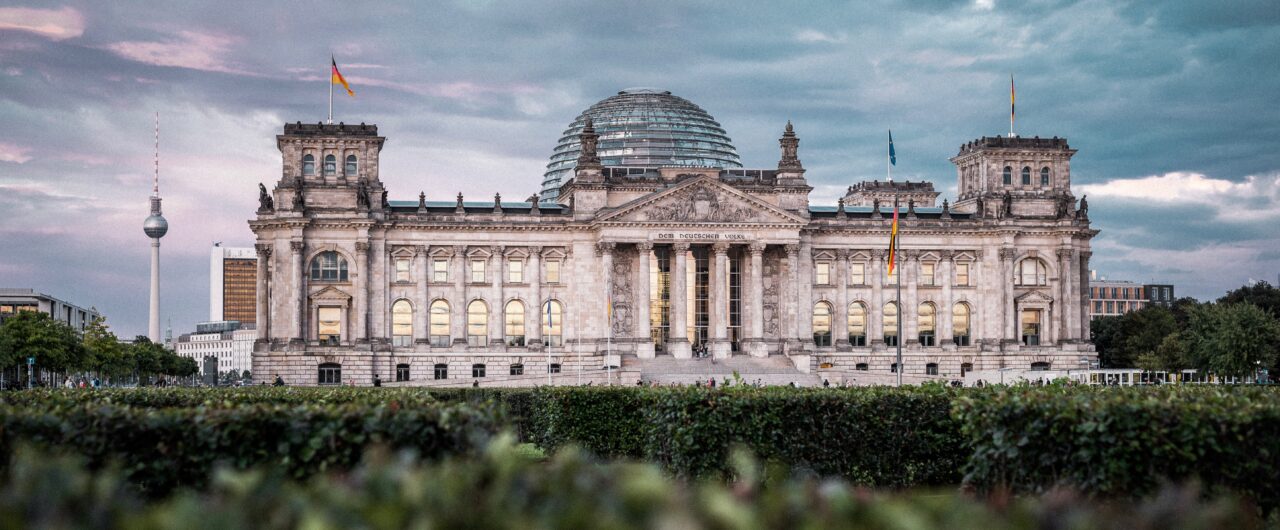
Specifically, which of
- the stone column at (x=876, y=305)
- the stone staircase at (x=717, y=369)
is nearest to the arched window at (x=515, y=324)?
the stone staircase at (x=717, y=369)

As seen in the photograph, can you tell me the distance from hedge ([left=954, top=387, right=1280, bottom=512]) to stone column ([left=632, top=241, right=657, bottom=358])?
79.5 m

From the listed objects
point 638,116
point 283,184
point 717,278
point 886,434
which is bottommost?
point 886,434

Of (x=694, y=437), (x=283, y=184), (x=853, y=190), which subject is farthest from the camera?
(x=853, y=190)

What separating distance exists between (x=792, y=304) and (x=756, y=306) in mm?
3653

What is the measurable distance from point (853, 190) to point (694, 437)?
11145cm

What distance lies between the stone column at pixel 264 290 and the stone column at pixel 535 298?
2079 centimetres

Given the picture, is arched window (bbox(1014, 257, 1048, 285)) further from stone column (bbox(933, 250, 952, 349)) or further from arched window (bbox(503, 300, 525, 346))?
arched window (bbox(503, 300, 525, 346))

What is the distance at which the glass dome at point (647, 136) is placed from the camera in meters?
126

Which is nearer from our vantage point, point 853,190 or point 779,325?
point 779,325

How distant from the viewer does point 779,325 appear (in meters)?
108

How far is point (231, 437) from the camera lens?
18719mm

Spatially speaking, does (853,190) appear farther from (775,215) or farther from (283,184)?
(283,184)

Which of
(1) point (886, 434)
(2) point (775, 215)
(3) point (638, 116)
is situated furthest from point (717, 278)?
(1) point (886, 434)

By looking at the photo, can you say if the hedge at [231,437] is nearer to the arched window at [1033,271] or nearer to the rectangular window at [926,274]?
the rectangular window at [926,274]
